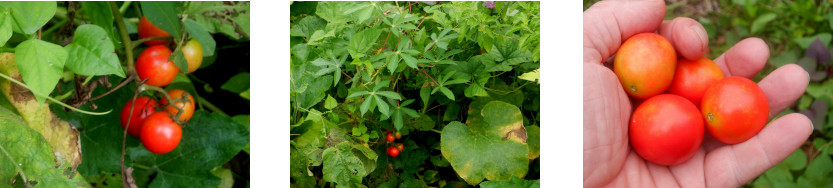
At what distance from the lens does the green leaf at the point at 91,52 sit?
66 cm

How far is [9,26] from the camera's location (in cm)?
64

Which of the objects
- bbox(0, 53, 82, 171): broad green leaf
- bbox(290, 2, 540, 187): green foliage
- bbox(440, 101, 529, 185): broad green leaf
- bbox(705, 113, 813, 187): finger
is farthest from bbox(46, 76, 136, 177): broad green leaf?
bbox(705, 113, 813, 187): finger

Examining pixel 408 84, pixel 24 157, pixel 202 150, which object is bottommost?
pixel 202 150

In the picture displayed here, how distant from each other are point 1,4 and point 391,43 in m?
0.46

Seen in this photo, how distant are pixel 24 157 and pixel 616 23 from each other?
792mm

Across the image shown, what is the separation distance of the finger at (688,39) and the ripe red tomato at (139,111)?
2.50ft

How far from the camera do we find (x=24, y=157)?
68cm

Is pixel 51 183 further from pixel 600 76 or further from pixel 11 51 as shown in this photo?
pixel 600 76

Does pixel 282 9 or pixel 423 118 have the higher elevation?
pixel 282 9

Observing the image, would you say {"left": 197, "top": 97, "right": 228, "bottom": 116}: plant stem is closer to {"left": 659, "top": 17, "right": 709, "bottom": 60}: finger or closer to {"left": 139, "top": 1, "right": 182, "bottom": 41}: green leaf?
{"left": 139, "top": 1, "right": 182, "bottom": 41}: green leaf

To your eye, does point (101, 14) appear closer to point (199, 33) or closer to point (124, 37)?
point (124, 37)

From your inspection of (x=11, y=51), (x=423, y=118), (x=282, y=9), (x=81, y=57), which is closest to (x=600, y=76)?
(x=423, y=118)

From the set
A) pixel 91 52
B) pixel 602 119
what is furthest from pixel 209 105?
Answer: pixel 602 119

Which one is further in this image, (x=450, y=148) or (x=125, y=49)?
(x=125, y=49)
